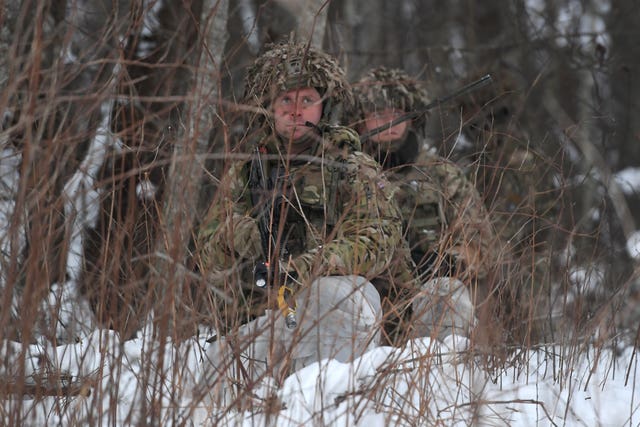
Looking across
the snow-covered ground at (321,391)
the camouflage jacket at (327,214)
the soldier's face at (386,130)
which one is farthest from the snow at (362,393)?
the soldier's face at (386,130)

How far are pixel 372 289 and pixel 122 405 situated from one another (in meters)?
Answer: 0.93

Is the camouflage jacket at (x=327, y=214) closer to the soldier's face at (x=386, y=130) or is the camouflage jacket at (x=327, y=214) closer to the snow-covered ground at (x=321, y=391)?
the snow-covered ground at (x=321, y=391)

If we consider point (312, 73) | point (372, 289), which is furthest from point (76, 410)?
point (312, 73)

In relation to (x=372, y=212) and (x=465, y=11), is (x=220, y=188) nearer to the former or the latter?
(x=372, y=212)

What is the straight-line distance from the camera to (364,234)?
3.10 m

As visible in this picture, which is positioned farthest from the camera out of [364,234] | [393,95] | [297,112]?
[393,95]

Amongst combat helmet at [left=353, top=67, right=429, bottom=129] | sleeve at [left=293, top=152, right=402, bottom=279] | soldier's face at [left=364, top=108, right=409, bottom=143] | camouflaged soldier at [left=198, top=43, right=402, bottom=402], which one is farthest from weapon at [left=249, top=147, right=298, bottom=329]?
combat helmet at [left=353, top=67, right=429, bottom=129]

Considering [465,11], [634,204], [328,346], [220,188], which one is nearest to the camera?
[220,188]

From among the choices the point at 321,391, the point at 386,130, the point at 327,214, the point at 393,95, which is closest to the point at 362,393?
the point at 321,391

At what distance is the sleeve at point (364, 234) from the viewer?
2.90 metres

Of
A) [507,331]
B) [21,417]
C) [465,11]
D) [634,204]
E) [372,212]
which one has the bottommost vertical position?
[21,417]

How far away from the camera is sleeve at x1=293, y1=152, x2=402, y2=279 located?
2900mm

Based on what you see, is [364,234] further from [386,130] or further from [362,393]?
[386,130]

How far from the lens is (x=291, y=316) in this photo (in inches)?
108
